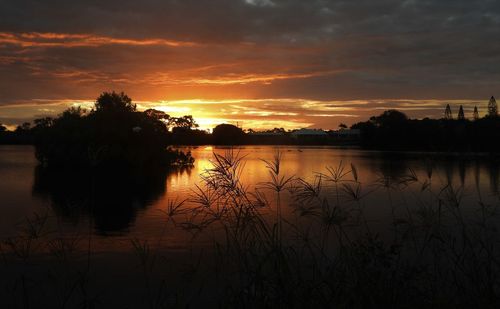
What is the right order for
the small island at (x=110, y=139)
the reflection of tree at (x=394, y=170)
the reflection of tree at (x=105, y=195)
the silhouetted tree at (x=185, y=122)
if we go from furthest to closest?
the silhouetted tree at (x=185, y=122)
the small island at (x=110, y=139)
the reflection of tree at (x=394, y=170)
the reflection of tree at (x=105, y=195)

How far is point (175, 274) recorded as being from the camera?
1278 cm

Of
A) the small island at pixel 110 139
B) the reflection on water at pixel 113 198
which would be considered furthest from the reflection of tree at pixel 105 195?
the small island at pixel 110 139

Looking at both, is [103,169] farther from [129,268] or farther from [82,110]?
[129,268]

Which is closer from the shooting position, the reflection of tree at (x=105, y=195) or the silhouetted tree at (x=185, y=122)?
the reflection of tree at (x=105, y=195)

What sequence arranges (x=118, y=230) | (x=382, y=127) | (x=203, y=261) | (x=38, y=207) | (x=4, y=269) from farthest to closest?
(x=382, y=127) < (x=38, y=207) < (x=118, y=230) < (x=203, y=261) < (x=4, y=269)

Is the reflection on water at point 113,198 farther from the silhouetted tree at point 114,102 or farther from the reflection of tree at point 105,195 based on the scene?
the silhouetted tree at point 114,102

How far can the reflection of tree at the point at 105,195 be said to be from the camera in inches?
908

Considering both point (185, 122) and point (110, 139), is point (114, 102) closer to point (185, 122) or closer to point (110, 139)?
point (110, 139)

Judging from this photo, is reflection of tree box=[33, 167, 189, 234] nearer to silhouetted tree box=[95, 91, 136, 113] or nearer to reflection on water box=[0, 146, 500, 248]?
reflection on water box=[0, 146, 500, 248]

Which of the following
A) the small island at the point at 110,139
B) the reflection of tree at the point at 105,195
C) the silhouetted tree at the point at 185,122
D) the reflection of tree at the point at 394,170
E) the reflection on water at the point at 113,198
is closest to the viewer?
the reflection on water at the point at 113,198

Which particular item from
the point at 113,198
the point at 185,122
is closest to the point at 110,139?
the point at 113,198

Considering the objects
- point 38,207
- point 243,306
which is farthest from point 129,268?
point 38,207

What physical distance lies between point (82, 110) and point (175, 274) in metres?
61.0

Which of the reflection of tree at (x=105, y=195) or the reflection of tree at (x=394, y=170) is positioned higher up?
the reflection of tree at (x=394, y=170)
